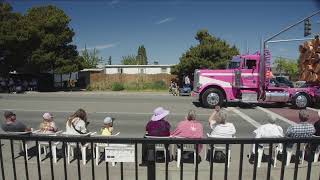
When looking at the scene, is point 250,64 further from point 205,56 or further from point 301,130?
point 205,56

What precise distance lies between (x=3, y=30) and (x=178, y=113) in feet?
78.4

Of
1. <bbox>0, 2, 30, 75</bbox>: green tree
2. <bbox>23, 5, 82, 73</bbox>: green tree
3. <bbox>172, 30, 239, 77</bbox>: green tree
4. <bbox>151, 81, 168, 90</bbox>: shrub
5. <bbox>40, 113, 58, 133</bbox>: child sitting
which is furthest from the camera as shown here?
<bbox>151, 81, 168, 90</bbox>: shrub

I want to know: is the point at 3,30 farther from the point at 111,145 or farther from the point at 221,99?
the point at 111,145

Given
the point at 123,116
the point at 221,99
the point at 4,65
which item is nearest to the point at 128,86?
the point at 4,65

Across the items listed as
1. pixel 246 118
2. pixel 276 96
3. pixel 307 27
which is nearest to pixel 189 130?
pixel 246 118

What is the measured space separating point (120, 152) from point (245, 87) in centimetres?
1740

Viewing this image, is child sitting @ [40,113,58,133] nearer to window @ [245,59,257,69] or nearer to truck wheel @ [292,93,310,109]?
window @ [245,59,257,69]

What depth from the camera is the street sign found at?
13.3 ft

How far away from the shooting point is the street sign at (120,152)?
4047mm

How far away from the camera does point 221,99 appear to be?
2081 cm

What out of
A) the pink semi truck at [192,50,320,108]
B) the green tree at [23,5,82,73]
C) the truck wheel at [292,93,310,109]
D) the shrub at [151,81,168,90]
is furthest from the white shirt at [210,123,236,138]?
the shrub at [151,81,168,90]

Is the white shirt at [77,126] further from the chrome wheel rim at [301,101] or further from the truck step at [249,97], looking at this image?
the chrome wheel rim at [301,101]

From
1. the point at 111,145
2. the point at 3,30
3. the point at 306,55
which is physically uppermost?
the point at 3,30

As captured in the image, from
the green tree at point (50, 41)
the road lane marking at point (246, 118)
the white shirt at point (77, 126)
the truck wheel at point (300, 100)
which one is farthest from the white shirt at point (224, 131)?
the green tree at point (50, 41)
